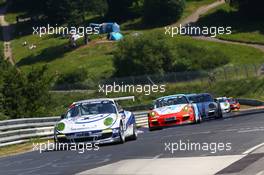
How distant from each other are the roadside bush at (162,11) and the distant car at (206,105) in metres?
74.6

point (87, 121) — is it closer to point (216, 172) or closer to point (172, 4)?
point (216, 172)

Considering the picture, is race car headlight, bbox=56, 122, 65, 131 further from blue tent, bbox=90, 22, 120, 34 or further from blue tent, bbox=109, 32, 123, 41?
blue tent, bbox=109, 32, 123, 41

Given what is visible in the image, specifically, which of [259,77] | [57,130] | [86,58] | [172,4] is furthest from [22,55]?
[57,130]

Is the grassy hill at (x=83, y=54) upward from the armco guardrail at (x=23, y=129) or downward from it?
upward

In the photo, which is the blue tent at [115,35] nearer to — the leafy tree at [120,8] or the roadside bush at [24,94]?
the leafy tree at [120,8]

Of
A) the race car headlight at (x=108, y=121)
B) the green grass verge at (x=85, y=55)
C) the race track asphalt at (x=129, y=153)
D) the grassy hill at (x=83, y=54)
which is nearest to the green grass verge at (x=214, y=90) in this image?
the green grass verge at (x=85, y=55)

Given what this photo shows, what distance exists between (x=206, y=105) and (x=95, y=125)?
11.2 meters

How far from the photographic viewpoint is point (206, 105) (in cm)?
3216

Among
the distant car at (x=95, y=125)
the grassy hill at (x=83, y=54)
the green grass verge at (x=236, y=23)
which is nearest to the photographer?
the distant car at (x=95, y=125)

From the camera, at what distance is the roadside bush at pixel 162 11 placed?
108 metres

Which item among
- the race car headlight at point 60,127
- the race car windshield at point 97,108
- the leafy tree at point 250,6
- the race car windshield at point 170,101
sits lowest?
the race car headlight at point 60,127

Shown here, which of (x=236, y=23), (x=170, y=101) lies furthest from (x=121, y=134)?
(x=236, y=23)

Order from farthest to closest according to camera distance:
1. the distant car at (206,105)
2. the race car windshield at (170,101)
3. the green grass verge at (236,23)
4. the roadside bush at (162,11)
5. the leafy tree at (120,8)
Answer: the leafy tree at (120,8)
the roadside bush at (162,11)
the green grass verge at (236,23)
the distant car at (206,105)
the race car windshield at (170,101)

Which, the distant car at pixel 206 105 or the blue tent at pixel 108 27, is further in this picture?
the blue tent at pixel 108 27
